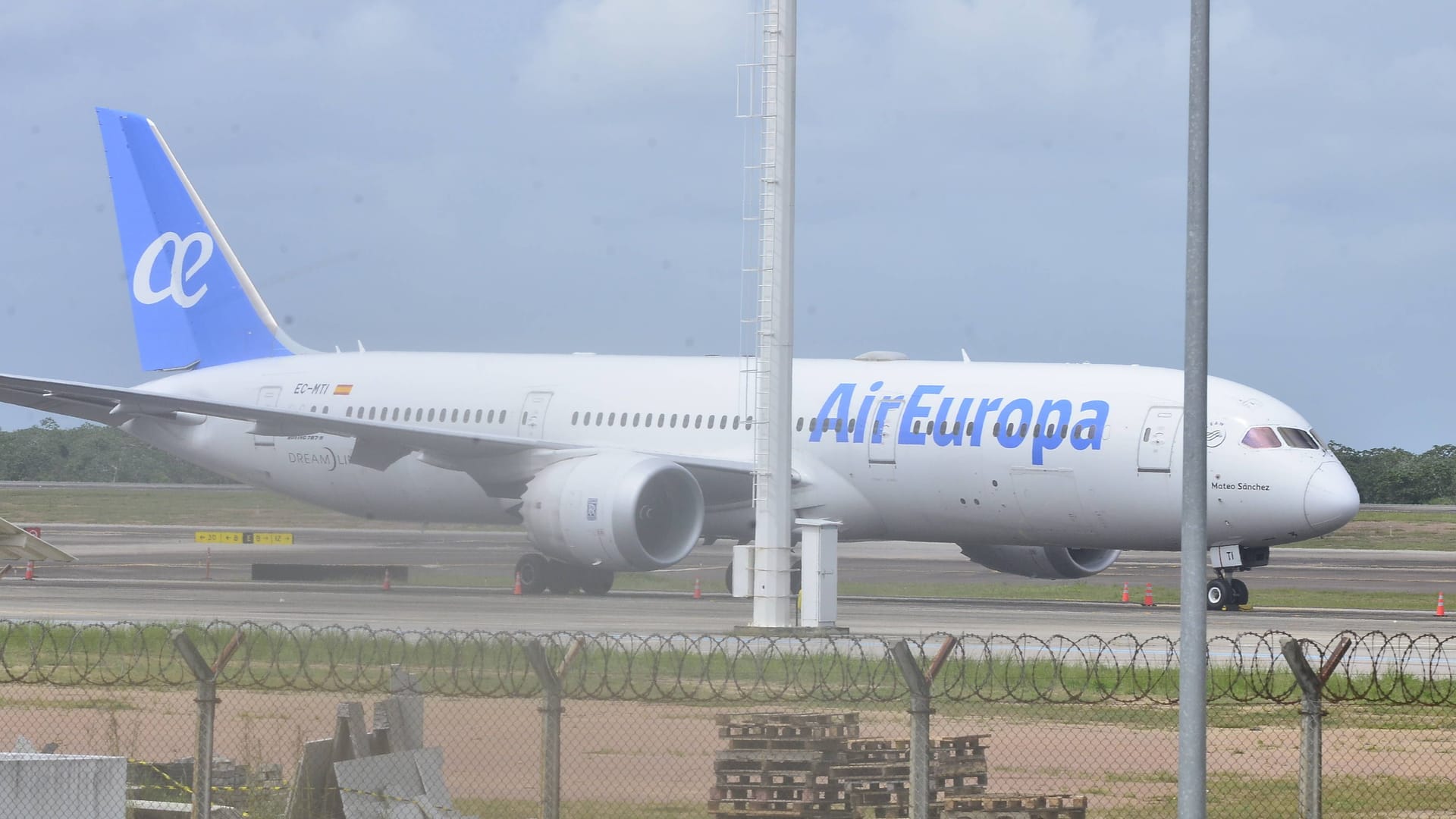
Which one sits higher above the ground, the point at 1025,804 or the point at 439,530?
the point at 439,530

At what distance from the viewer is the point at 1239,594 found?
30.8 meters

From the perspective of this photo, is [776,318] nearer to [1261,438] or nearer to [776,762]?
[1261,438]

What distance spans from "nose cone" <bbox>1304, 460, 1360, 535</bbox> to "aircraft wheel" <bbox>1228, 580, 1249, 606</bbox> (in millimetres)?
1443

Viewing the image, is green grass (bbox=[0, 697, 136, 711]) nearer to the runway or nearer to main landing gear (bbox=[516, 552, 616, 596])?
the runway

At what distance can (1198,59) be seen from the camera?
11.6 metres

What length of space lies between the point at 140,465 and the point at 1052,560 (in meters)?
39.7

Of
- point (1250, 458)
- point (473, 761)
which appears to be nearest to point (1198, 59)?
point (473, 761)

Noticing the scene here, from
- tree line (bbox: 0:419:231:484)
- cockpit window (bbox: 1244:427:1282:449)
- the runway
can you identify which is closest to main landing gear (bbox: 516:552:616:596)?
the runway

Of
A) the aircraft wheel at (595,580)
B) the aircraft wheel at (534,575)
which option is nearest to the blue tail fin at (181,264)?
the aircraft wheel at (534,575)

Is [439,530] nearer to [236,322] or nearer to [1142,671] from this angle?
[236,322]

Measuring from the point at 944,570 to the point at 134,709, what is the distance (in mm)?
29343

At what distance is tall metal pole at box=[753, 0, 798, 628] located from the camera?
87.6ft

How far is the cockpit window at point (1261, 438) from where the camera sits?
30266mm

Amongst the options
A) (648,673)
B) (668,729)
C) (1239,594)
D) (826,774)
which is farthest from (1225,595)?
(826,774)
